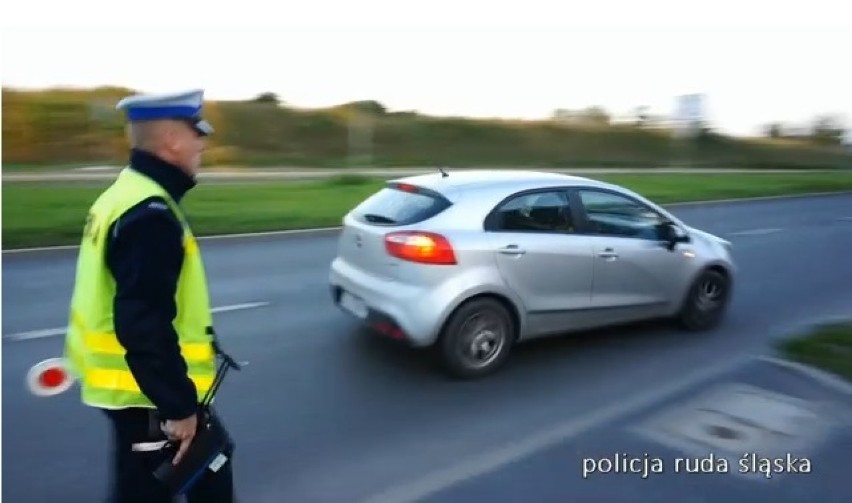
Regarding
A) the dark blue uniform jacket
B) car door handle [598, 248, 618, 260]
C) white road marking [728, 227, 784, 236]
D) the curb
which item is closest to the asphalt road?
white road marking [728, 227, 784, 236]

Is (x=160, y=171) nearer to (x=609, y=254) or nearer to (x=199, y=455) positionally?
(x=199, y=455)

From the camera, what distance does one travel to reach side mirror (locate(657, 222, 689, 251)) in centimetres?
543

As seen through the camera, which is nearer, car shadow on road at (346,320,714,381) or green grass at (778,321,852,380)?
green grass at (778,321,852,380)

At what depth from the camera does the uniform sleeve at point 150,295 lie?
78.5 inches

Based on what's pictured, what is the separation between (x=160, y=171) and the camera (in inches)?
86.7

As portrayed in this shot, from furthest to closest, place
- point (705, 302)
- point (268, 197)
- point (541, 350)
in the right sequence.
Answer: point (268, 197) < point (705, 302) < point (541, 350)

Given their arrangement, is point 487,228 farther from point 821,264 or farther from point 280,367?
point 821,264

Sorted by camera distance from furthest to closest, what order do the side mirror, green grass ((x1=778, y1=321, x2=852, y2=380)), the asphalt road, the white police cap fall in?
the side mirror
green grass ((x1=778, y1=321, x2=852, y2=380))
the asphalt road
the white police cap

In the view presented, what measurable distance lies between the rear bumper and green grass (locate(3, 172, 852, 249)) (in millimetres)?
720

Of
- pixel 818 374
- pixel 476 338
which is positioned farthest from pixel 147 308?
pixel 818 374

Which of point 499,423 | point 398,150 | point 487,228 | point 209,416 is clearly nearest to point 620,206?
point 487,228

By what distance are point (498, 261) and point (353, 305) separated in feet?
3.11

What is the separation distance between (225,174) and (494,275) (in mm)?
1788

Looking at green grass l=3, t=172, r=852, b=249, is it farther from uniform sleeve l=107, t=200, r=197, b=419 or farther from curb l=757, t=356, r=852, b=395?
uniform sleeve l=107, t=200, r=197, b=419
